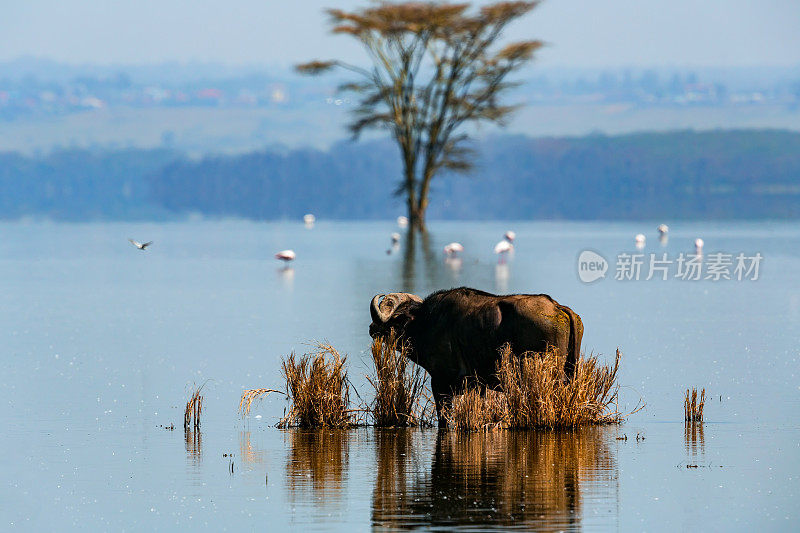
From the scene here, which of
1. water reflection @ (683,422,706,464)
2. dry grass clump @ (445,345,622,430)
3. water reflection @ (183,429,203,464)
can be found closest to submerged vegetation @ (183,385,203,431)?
water reflection @ (183,429,203,464)

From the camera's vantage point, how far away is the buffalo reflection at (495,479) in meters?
9.30

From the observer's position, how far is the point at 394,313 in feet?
43.5

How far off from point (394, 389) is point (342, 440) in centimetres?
92

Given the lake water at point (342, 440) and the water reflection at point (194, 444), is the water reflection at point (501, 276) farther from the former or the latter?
the water reflection at point (194, 444)

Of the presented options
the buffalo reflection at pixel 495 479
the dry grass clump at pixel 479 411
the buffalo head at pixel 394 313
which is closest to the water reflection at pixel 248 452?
the buffalo reflection at pixel 495 479

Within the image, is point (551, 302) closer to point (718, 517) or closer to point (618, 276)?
point (718, 517)

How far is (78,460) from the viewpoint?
11.8m

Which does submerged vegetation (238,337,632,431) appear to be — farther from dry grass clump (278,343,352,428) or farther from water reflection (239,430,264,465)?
water reflection (239,430,264,465)

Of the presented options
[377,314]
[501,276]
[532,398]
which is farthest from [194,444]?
[501,276]

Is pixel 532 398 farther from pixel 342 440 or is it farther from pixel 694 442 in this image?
pixel 342 440

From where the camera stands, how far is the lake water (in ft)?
31.8

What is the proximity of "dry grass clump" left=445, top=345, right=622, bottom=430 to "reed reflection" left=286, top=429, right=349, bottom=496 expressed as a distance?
3.60 ft

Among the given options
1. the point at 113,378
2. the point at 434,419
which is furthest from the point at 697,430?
the point at 113,378

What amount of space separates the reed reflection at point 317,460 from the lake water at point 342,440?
28 mm
